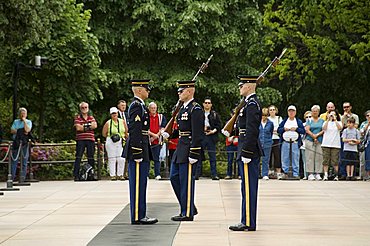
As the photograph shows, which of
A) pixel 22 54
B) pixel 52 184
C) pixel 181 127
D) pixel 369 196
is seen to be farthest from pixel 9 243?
pixel 22 54

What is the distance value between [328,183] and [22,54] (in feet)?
31.3

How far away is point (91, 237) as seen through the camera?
44.2 feet

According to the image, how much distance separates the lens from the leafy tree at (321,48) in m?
33.1

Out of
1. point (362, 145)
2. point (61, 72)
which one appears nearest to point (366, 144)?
point (362, 145)

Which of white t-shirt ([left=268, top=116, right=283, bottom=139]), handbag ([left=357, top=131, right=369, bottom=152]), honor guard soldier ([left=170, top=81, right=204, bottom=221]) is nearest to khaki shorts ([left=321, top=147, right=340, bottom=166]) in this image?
handbag ([left=357, top=131, right=369, bottom=152])

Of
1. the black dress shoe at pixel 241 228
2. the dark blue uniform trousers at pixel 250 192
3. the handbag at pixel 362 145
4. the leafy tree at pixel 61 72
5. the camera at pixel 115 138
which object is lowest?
the black dress shoe at pixel 241 228

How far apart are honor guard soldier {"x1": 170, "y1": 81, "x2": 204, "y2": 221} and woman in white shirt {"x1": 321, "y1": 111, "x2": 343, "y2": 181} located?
422 inches

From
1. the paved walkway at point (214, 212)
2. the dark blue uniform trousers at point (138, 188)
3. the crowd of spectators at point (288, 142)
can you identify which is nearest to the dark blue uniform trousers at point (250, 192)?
the paved walkway at point (214, 212)

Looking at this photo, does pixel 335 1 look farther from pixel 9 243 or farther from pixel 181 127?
pixel 9 243

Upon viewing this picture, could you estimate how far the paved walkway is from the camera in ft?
43.9

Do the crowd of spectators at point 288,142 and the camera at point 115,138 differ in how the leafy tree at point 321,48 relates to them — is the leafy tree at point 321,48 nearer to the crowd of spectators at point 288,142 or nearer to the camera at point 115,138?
the crowd of spectators at point 288,142

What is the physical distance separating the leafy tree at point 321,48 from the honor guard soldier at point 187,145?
Answer: 55.2ft

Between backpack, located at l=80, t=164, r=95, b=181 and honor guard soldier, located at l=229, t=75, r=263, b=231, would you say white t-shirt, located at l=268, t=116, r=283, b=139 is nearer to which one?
backpack, located at l=80, t=164, r=95, b=181

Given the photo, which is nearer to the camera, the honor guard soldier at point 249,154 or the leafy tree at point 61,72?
the honor guard soldier at point 249,154
